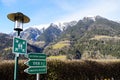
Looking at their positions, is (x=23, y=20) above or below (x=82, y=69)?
above

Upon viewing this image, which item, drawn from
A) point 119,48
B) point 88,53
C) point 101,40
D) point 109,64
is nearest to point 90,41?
point 101,40

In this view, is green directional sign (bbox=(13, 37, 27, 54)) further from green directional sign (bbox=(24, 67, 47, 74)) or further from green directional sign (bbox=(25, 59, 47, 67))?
green directional sign (bbox=(24, 67, 47, 74))

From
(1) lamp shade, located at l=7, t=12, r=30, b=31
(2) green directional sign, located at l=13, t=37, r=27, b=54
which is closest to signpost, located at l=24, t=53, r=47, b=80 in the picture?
(2) green directional sign, located at l=13, t=37, r=27, b=54

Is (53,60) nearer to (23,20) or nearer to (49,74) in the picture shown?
(49,74)

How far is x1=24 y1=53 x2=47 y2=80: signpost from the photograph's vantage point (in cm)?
777

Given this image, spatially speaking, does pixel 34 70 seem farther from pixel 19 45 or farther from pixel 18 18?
pixel 18 18

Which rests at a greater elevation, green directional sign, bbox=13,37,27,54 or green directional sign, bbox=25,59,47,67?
green directional sign, bbox=13,37,27,54

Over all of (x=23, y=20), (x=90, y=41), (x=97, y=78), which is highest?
(x=90, y=41)

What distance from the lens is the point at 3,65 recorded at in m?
15.3

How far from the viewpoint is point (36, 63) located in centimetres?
794

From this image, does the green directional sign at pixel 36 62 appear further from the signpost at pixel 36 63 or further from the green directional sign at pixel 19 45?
the green directional sign at pixel 19 45

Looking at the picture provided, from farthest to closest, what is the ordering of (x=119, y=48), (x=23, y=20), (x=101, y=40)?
(x=101, y=40) < (x=119, y=48) < (x=23, y=20)

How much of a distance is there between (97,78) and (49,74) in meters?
5.45

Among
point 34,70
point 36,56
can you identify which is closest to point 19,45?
point 36,56
